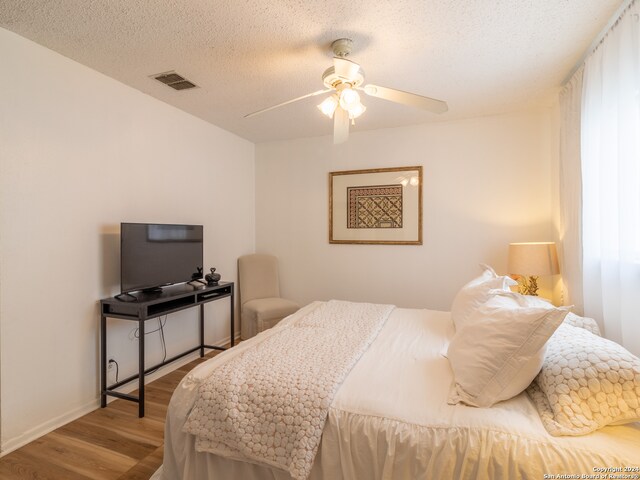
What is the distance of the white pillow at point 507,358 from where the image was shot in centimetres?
132

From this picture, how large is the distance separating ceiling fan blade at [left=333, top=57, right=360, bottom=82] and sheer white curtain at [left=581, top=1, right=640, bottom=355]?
1.42m

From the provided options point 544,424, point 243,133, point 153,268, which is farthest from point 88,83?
point 544,424

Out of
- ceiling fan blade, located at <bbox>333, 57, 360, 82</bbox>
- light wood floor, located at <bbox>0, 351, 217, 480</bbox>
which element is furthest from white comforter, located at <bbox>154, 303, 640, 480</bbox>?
ceiling fan blade, located at <bbox>333, 57, 360, 82</bbox>

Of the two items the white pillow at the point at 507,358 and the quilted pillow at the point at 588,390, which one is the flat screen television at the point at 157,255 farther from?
the quilted pillow at the point at 588,390

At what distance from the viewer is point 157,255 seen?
9.08 ft

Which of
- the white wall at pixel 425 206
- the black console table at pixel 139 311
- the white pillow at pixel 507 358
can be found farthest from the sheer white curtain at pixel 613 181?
the black console table at pixel 139 311

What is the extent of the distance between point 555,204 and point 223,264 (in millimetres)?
3589

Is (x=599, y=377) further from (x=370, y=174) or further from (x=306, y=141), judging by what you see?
(x=306, y=141)

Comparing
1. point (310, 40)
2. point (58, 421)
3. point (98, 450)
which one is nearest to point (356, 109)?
point (310, 40)

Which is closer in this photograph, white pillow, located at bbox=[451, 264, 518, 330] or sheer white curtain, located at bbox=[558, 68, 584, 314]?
white pillow, located at bbox=[451, 264, 518, 330]

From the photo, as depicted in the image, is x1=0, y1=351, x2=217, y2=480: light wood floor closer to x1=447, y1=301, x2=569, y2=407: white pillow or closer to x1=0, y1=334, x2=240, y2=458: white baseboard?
x1=0, y1=334, x2=240, y2=458: white baseboard

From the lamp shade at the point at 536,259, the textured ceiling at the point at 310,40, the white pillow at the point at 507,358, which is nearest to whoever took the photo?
the white pillow at the point at 507,358

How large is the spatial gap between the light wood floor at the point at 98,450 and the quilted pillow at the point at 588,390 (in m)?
2.05

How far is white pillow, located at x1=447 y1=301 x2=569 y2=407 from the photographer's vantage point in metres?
1.32
